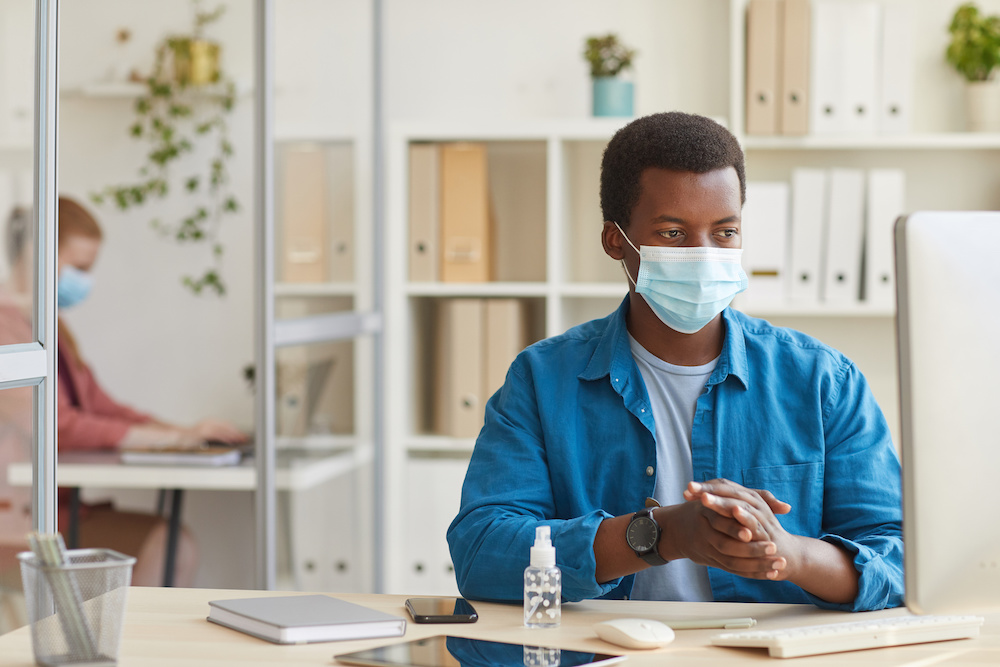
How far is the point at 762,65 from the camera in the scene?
2.62 meters

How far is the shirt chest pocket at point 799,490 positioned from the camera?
1.33m

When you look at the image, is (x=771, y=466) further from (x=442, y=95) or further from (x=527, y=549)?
(x=442, y=95)

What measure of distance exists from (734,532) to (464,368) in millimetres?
1679

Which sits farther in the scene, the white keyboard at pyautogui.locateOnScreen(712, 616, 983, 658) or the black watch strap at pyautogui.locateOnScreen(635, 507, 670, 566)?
the black watch strap at pyautogui.locateOnScreen(635, 507, 670, 566)

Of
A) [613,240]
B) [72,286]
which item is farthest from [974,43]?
[72,286]

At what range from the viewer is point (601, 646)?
1015mm

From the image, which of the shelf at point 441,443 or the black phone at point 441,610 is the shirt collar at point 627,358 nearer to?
the black phone at point 441,610

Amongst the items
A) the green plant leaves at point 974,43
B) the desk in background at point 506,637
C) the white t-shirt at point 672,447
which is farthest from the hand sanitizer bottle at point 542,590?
the green plant leaves at point 974,43

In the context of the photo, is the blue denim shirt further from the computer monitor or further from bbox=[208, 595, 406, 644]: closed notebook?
the computer monitor

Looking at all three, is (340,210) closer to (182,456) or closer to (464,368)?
(464,368)

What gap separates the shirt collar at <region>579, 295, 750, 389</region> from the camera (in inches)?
54.0

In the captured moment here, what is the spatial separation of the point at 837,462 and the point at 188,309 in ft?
7.70

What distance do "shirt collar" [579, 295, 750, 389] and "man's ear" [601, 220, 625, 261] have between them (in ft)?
0.40

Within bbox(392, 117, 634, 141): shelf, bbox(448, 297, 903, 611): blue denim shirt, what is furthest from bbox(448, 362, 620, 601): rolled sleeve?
bbox(392, 117, 634, 141): shelf
